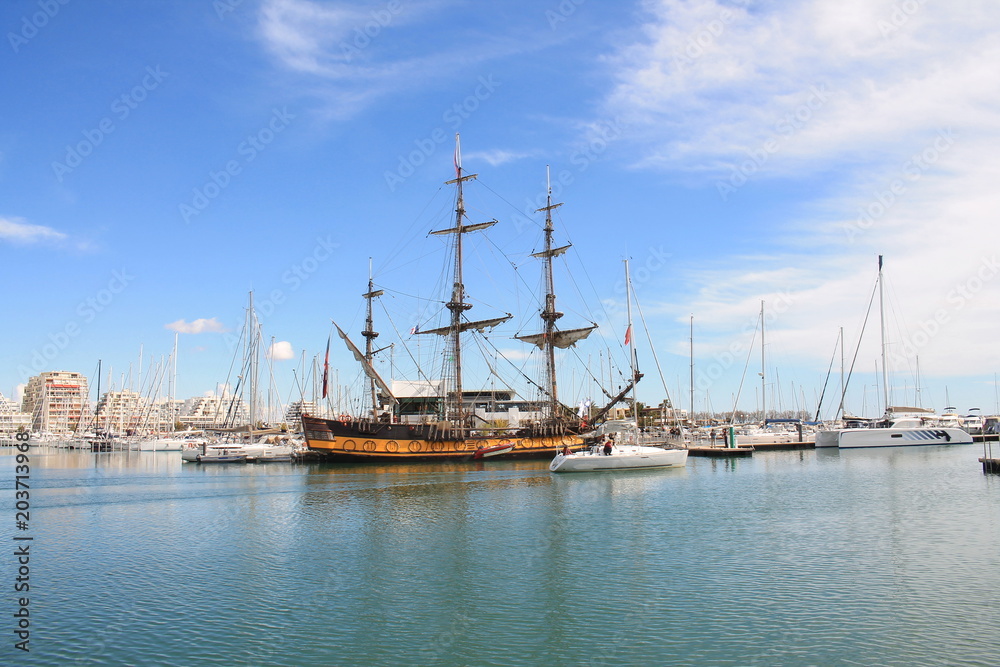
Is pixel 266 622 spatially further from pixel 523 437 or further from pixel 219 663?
pixel 523 437

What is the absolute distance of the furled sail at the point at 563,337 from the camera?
251 ft

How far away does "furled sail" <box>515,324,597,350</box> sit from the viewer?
76.4 m

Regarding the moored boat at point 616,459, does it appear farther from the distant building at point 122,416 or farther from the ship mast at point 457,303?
the distant building at point 122,416

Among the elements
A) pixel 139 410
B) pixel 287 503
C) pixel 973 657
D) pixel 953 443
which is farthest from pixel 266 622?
pixel 139 410

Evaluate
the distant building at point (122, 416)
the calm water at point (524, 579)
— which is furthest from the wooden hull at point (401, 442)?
the distant building at point (122, 416)

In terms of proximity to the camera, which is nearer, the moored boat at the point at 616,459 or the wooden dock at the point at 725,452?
the moored boat at the point at 616,459

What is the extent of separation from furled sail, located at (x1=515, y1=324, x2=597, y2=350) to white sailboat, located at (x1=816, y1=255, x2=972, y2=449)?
31391mm

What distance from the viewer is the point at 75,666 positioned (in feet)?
44.1

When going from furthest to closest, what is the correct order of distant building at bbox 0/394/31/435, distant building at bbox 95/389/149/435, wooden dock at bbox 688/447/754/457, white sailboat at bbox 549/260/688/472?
1. distant building at bbox 0/394/31/435
2. distant building at bbox 95/389/149/435
3. wooden dock at bbox 688/447/754/457
4. white sailboat at bbox 549/260/688/472

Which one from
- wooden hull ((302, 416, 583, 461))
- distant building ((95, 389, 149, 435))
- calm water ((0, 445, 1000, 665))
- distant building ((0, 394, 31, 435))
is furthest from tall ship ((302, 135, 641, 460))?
distant building ((0, 394, 31, 435))

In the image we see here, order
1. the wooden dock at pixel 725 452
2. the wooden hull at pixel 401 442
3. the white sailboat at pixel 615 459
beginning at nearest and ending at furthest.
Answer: the white sailboat at pixel 615 459 → the wooden hull at pixel 401 442 → the wooden dock at pixel 725 452

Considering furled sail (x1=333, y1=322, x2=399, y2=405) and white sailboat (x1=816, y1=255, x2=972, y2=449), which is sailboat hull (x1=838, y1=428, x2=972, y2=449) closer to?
white sailboat (x1=816, y1=255, x2=972, y2=449)

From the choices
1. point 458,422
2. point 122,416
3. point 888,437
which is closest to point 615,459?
point 458,422

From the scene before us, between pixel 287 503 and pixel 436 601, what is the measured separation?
2221cm
